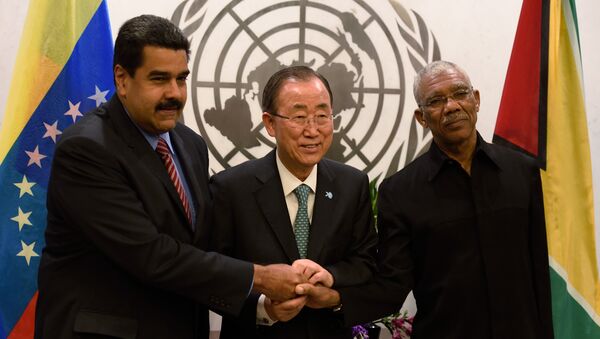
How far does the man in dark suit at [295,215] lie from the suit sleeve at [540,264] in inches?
22.7

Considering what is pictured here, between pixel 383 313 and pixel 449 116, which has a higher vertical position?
pixel 449 116

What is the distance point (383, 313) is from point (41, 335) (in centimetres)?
114

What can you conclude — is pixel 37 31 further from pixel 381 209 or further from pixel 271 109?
pixel 381 209

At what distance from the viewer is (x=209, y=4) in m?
3.34

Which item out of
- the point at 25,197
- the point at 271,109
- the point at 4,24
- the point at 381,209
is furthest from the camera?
the point at 4,24

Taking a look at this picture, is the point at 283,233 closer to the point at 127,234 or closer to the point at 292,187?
the point at 292,187

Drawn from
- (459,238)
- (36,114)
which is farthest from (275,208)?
(36,114)

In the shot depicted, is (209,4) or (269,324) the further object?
(209,4)

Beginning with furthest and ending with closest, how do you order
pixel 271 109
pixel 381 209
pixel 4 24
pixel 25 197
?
pixel 4 24 → pixel 25 197 → pixel 381 209 → pixel 271 109

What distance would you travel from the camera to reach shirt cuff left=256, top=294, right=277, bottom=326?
6.90 ft

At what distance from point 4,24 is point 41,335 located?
190 centimetres

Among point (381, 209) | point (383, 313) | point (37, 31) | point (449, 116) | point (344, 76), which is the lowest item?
point (383, 313)

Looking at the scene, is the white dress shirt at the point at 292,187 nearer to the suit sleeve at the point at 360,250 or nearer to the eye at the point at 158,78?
the suit sleeve at the point at 360,250

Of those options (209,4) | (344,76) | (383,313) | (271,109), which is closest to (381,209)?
(383,313)
